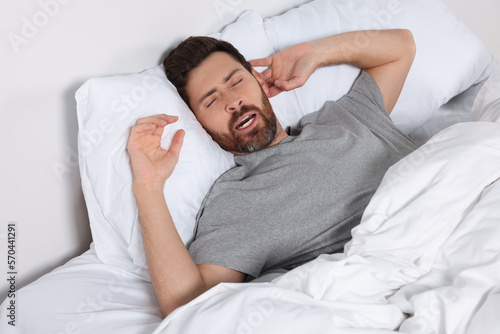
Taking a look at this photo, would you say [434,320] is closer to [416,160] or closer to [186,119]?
[416,160]

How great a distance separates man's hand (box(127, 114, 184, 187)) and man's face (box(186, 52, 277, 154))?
13 cm

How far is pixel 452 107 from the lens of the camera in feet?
6.00

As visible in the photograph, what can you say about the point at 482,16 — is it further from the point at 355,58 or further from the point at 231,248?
the point at 231,248

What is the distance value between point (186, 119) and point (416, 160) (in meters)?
0.59

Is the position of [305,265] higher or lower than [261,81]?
lower

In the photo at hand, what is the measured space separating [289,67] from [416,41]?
1.56 feet

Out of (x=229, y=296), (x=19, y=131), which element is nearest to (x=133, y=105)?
(x=19, y=131)

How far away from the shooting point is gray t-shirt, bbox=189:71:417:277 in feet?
3.97

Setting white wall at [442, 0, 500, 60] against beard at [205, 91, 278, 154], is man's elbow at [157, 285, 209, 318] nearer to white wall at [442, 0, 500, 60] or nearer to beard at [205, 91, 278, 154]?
beard at [205, 91, 278, 154]

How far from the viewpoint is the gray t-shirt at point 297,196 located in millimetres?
1210

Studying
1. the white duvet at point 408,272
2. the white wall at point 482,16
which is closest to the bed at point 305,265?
the white duvet at point 408,272

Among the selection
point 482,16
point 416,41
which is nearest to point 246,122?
point 416,41

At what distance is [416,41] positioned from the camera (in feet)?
5.64

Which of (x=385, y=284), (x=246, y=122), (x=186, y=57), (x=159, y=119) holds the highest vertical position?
(x=186, y=57)
